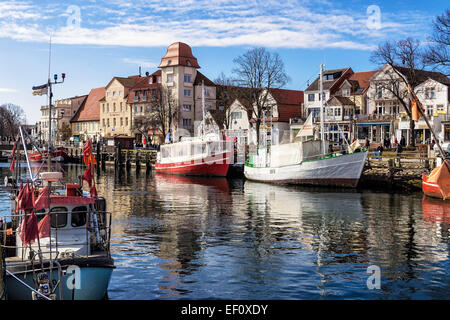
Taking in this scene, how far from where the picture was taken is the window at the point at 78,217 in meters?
16.1

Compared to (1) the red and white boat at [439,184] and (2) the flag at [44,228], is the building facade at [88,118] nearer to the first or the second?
(1) the red and white boat at [439,184]

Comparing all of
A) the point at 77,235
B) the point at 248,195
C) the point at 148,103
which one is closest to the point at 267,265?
the point at 77,235

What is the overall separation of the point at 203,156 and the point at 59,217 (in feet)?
157

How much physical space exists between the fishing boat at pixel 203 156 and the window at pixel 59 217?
4550 centimetres

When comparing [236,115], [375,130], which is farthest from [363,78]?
[236,115]

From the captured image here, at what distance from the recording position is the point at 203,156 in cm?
6378

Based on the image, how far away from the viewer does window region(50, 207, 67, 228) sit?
51.8 ft

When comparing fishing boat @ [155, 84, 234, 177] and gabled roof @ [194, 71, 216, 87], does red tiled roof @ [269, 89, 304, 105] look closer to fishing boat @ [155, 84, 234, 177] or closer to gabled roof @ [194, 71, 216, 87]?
gabled roof @ [194, 71, 216, 87]

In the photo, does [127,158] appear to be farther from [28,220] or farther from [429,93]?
[28,220]

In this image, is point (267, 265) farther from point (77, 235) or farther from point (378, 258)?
point (77, 235)

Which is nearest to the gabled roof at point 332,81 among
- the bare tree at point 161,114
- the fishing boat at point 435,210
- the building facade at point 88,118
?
the bare tree at point 161,114

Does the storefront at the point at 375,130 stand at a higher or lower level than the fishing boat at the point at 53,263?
higher

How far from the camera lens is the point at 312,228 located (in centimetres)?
2661
